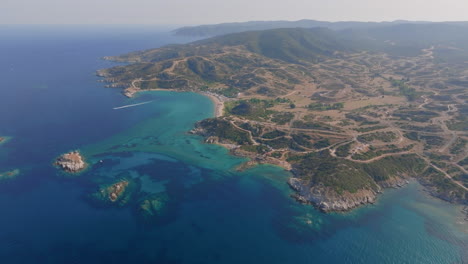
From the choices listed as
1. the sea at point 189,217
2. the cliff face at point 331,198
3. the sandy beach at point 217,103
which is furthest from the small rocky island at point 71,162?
the cliff face at point 331,198

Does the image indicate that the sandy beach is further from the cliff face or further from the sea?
the cliff face

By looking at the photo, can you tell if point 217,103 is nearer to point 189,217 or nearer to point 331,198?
point 189,217

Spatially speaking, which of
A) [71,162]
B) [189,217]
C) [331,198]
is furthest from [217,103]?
[331,198]

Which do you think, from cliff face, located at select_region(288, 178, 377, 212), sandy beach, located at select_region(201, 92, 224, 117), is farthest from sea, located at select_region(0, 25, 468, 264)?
sandy beach, located at select_region(201, 92, 224, 117)

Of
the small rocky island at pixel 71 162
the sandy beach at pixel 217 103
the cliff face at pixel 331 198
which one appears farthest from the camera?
the sandy beach at pixel 217 103

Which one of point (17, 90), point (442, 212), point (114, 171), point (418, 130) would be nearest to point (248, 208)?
point (114, 171)

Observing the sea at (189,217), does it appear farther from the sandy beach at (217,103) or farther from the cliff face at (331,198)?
the sandy beach at (217,103)
